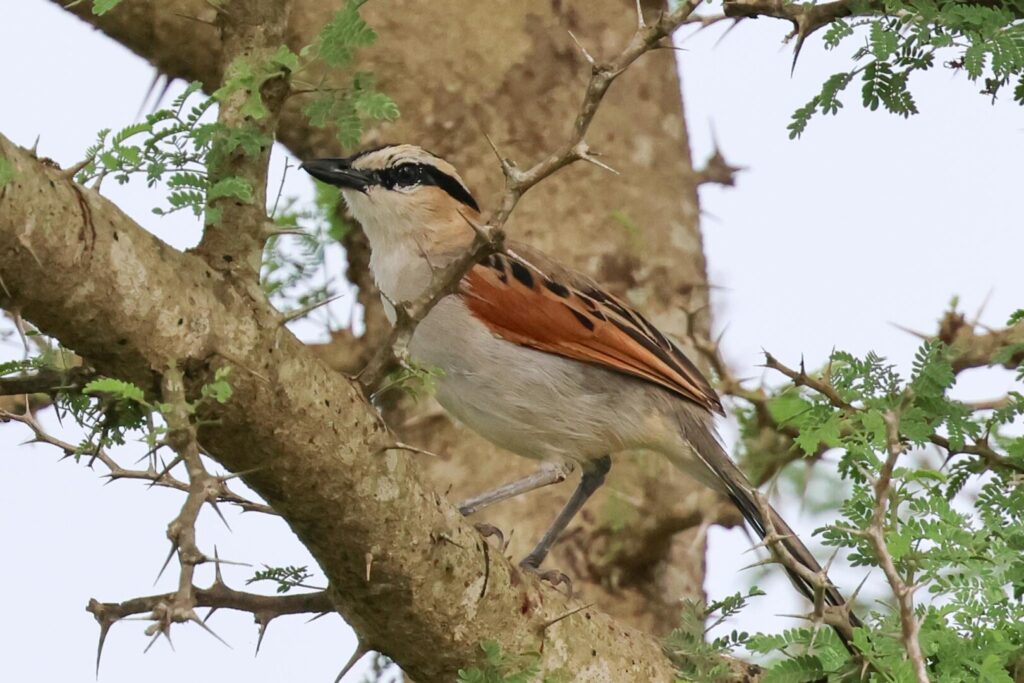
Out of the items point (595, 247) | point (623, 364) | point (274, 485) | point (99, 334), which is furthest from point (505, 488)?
point (99, 334)

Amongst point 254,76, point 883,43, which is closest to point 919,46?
point 883,43

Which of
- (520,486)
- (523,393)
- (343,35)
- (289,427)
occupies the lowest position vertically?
(289,427)

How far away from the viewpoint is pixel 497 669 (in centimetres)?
376

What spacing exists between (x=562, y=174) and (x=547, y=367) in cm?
136

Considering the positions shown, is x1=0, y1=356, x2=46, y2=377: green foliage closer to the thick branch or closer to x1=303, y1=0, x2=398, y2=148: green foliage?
the thick branch

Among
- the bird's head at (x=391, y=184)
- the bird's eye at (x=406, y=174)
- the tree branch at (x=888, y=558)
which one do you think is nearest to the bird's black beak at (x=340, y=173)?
A: the bird's head at (x=391, y=184)

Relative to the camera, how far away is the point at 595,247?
6.39m

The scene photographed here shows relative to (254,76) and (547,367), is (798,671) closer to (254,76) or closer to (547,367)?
(547,367)

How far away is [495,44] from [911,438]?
3.16 metres

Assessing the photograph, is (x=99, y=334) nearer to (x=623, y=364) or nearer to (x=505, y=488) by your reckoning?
(x=505, y=488)

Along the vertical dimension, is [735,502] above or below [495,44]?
below

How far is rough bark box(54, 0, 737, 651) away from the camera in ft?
19.7

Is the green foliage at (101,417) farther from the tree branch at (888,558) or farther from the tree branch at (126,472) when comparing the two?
the tree branch at (888,558)

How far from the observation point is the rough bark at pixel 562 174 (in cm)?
601
